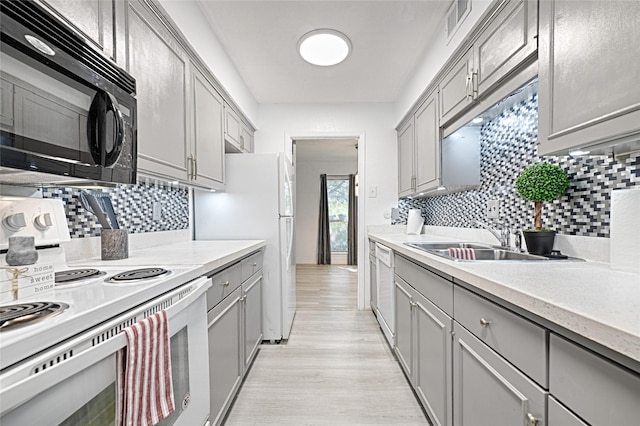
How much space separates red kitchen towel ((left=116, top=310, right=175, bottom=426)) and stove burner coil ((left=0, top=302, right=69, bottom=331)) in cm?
16

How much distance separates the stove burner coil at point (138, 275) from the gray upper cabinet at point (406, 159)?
2.46 m

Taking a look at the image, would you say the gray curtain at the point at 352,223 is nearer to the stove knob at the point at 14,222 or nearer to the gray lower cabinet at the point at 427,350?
the gray lower cabinet at the point at 427,350

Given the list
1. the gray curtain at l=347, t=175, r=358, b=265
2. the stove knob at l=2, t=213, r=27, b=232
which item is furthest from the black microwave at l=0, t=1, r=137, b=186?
the gray curtain at l=347, t=175, r=358, b=265

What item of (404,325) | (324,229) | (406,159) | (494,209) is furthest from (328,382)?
(324,229)

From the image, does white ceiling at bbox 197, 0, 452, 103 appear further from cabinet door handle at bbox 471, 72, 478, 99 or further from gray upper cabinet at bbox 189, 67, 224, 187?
cabinet door handle at bbox 471, 72, 478, 99

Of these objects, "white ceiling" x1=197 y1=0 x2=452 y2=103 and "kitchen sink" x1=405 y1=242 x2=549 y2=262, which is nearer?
"kitchen sink" x1=405 y1=242 x2=549 y2=262

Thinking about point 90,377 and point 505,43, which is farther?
point 505,43

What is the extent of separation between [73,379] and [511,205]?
2.12m

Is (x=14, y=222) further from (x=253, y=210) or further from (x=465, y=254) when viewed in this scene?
(x=465, y=254)

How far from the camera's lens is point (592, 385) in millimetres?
627

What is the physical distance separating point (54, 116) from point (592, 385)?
1443 millimetres

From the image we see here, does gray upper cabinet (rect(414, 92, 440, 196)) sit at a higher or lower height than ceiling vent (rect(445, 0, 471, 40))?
lower

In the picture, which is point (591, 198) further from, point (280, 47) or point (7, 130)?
point (280, 47)

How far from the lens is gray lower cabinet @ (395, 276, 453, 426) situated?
135 centimetres
